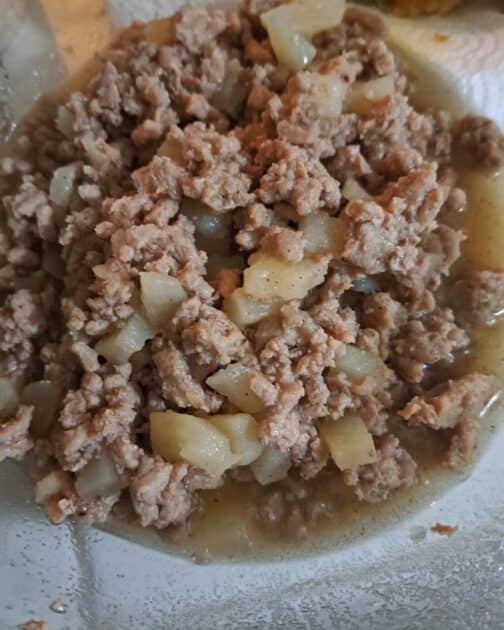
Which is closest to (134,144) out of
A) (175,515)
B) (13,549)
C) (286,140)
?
(286,140)

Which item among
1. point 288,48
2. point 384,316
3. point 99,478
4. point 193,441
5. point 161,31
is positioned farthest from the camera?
point 161,31

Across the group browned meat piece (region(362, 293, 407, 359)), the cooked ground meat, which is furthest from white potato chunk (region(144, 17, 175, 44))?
browned meat piece (region(362, 293, 407, 359))

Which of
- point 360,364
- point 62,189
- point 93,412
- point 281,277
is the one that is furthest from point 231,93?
point 93,412

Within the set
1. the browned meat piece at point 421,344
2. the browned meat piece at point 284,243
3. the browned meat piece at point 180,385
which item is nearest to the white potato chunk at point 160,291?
the browned meat piece at point 180,385

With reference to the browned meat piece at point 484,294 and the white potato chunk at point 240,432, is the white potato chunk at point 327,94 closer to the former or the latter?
the browned meat piece at point 484,294

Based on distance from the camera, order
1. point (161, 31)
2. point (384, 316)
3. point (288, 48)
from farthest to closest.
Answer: point (161, 31) → point (288, 48) → point (384, 316)

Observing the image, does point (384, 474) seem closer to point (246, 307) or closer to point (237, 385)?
point (237, 385)

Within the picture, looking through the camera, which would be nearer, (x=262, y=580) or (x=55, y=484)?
(x=55, y=484)
